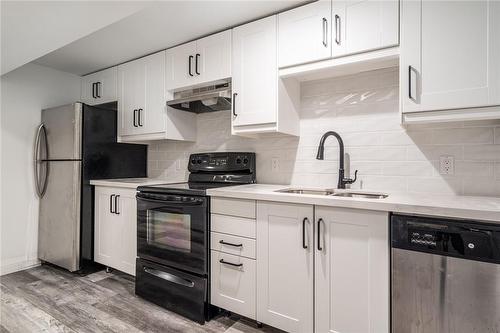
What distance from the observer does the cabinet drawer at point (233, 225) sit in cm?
185

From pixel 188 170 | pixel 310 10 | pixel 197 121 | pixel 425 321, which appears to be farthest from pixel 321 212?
pixel 197 121

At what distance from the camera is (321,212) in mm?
1586

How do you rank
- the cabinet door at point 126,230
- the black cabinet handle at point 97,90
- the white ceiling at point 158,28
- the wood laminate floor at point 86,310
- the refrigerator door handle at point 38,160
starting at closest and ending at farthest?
1. the wood laminate floor at point 86,310
2. the white ceiling at point 158,28
3. the cabinet door at point 126,230
4. the refrigerator door handle at point 38,160
5. the black cabinet handle at point 97,90

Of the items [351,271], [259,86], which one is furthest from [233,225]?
[259,86]

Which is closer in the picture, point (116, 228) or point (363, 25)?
point (363, 25)

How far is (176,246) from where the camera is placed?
211 cm

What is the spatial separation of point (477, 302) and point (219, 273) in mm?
1423

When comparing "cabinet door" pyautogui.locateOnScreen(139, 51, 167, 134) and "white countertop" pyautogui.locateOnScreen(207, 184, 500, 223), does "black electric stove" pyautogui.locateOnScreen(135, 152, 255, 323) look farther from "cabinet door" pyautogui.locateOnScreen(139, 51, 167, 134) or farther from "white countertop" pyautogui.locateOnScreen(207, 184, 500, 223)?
"cabinet door" pyautogui.locateOnScreen(139, 51, 167, 134)

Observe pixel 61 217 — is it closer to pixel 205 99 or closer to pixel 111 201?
pixel 111 201

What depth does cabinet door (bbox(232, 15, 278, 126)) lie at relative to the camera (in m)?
2.08

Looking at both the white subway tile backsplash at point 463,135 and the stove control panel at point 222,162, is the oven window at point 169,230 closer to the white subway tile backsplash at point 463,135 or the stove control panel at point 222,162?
the stove control panel at point 222,162

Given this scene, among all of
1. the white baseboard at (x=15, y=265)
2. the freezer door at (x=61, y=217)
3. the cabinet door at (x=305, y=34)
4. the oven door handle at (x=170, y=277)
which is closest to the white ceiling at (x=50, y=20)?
the cabinet door at (x=305, y=34)

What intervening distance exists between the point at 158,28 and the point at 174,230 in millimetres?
1667

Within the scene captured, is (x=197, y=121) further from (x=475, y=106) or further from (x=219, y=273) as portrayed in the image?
(x=475, y=106)
